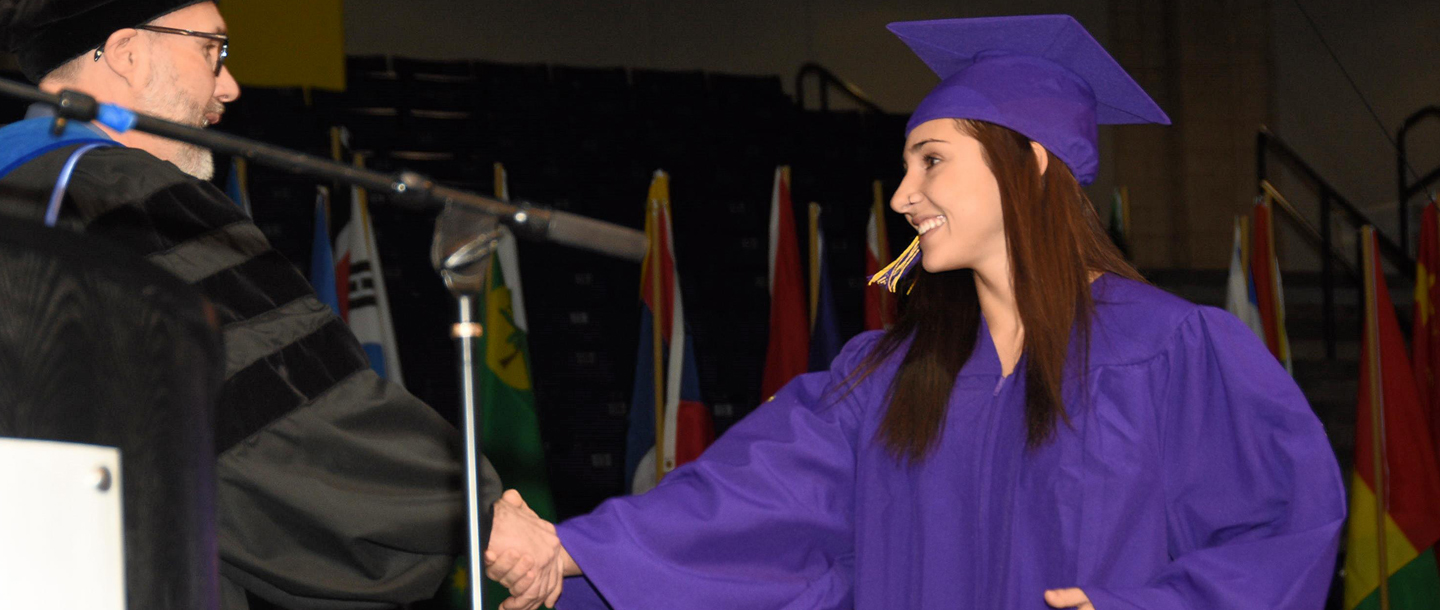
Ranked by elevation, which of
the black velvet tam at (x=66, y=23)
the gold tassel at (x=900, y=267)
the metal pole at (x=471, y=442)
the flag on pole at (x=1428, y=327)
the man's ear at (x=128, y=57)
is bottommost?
the flag on pole at (x=1428, y=327)

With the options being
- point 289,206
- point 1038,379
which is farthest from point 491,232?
point 289,206

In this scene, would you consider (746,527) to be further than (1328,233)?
No

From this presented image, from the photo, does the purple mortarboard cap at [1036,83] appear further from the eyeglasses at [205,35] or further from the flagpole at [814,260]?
the flagpole at [814,260]

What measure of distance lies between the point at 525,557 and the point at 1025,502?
819mm

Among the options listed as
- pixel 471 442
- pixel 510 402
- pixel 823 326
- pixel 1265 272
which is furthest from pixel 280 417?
pixel 1265 272

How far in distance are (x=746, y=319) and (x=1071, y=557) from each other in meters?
5.90

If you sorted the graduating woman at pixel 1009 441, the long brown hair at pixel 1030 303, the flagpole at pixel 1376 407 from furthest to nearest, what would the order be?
1. the flagpole at pixel 1376 407
2. the long brown hair at pixel 1030 303
3. the graduating woman at pixel 1009 441

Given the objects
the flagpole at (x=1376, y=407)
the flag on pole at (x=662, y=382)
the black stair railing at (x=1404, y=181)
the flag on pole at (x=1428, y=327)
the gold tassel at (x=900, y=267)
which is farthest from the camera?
the black stair railing at (x=1404, y=181)

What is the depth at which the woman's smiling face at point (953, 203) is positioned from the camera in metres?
2.17

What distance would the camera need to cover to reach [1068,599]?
6.12ft

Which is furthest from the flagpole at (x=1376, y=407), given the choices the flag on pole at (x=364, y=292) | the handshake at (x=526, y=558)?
the handshake at (x=526, y=558)

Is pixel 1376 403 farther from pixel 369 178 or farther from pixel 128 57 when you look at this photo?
pixel 369 178

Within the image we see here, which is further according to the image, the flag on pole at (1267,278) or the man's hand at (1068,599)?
the flag on pole at (1267,278)

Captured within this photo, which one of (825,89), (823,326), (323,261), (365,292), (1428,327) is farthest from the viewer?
(825,89)
